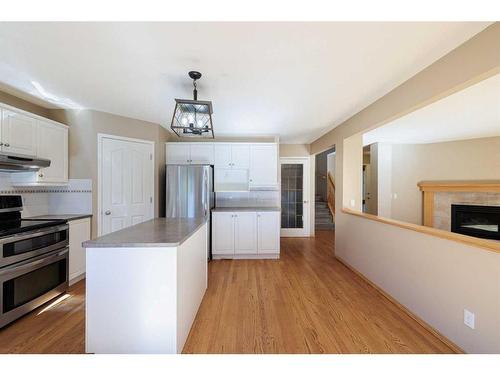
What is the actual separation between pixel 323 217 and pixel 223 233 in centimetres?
411

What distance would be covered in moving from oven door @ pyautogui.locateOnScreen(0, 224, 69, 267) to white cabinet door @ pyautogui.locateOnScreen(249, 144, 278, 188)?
287cm

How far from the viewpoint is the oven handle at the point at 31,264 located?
1.85 m

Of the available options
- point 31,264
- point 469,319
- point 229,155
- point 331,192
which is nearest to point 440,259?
point 469,319

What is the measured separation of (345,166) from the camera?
3.48m

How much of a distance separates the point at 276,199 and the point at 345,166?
163 cm

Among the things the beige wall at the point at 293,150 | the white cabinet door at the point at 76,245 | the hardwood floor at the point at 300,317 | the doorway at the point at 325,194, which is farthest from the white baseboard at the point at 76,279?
the doorway at the point at 325,194

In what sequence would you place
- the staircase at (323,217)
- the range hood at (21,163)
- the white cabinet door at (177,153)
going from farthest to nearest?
1. the staircase at (323,217)
2. the white cabinet door at (177,153)
3. the range hood at (21,163)

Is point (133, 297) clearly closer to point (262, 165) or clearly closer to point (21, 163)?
point (21, 163)

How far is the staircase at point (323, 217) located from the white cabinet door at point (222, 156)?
3.65m

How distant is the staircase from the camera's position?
6.32 m

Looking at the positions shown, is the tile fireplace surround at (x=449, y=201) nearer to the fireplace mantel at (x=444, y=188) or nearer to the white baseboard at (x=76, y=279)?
the fireplace mantel at (x=444, y=188)

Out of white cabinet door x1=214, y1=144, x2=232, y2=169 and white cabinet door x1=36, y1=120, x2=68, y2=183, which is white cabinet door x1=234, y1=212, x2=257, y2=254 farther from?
white cabinet door x1=36, y1=120, x2=68, y2=183

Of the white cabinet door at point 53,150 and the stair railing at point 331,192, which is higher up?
the white cabinet door at point 53,150

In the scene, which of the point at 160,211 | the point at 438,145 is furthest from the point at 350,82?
the point at 438,145
